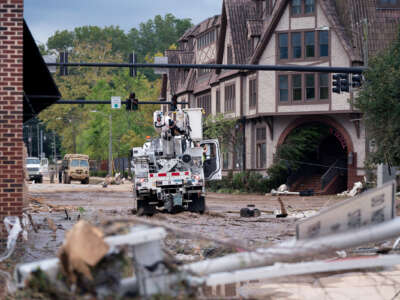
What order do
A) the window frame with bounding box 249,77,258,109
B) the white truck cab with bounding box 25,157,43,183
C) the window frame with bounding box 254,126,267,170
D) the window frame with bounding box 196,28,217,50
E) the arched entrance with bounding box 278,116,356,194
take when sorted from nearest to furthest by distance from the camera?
the arched entrance with bounding box 278,116,356,194 < the window frame with bounding box 249,77,258,109 < the window frame with bounding box 254,126,267,170 < the window frame with bounding box 196,28,217,50 < the white truck cab with bounding box 25,157,43,183

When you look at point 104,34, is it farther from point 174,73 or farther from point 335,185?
point 335,185

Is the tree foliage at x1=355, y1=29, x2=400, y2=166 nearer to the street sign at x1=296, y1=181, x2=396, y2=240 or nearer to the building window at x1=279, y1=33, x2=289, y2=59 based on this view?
the building window at x1=279, y1=33, x2=289, y2=59

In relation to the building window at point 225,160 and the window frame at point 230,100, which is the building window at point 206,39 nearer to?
the window frame at point 230,100

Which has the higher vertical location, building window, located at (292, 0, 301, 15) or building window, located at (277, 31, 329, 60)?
building window, located at (292, 0, 301, 15)

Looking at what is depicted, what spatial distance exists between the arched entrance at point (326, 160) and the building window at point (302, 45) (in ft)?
13.3

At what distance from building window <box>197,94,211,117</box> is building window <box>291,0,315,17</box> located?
46.6 ft

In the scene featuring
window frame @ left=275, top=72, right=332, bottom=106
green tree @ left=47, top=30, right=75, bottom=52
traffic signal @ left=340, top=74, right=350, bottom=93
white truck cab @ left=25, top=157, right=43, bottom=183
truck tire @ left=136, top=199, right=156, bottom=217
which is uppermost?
green tree @ left=47, top=30, right=75, bottom=52

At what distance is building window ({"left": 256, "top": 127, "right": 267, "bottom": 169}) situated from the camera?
5094 centimetres

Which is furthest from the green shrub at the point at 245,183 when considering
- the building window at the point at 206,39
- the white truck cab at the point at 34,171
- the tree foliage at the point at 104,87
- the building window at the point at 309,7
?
the tree foliage at the point at 104,87

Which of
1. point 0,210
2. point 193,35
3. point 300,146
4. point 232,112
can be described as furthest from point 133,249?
point 193,35

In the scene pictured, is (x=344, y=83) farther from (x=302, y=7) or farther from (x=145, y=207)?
(x=302, y=7)

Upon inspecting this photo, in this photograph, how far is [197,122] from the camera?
25.8 meters

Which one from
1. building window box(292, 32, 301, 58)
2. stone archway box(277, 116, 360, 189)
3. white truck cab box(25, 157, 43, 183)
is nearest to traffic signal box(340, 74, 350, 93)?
stone archway box(277, 116, 360, 189)

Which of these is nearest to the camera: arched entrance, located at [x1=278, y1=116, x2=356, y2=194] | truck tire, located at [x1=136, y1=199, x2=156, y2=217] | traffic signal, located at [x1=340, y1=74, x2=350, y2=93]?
truck tire, located at [x1=136, y1=199, x2=156, y2=217]
